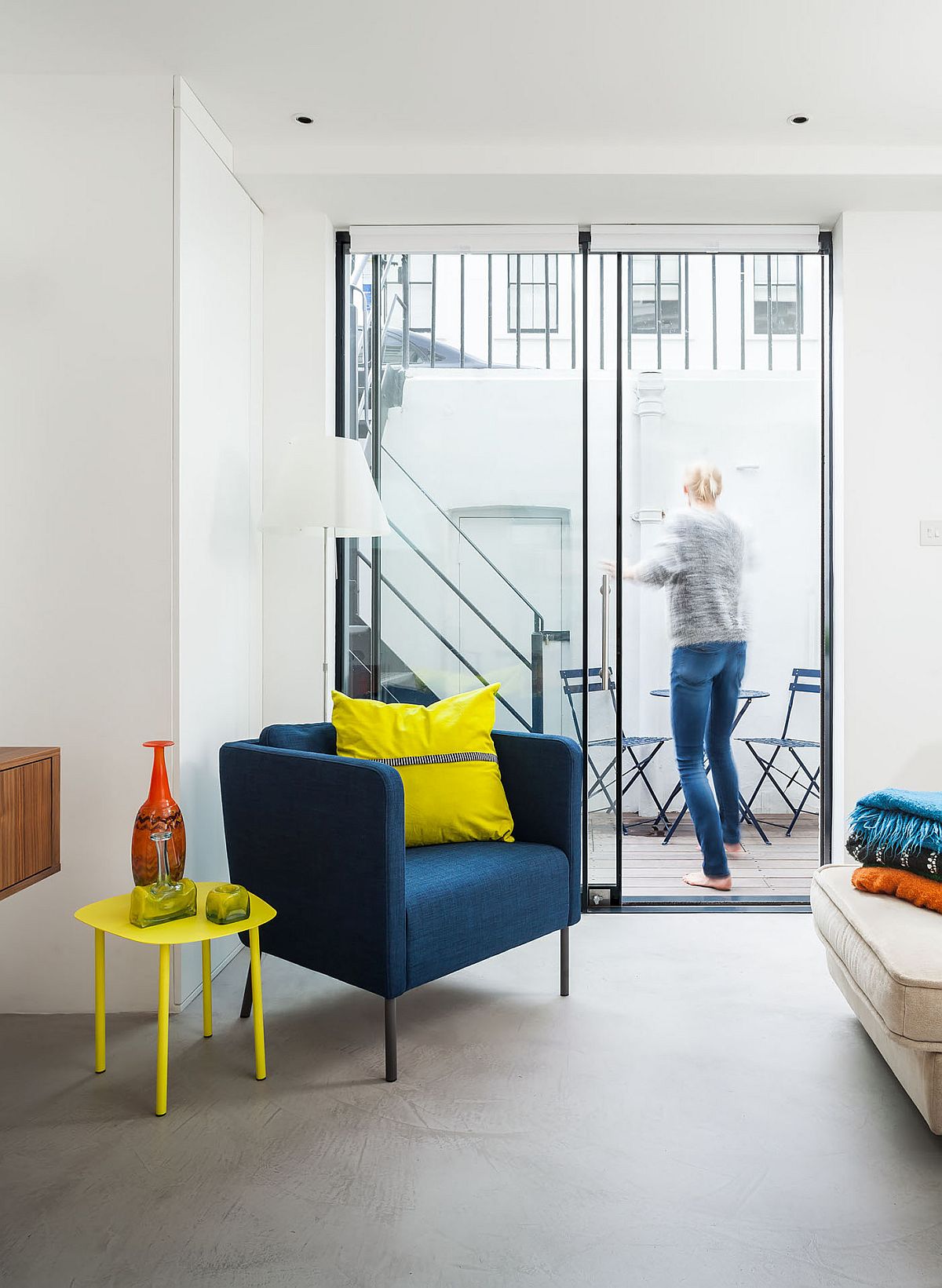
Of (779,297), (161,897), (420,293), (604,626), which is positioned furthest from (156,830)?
(779,297)

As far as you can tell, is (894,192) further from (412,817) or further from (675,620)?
(412,817)

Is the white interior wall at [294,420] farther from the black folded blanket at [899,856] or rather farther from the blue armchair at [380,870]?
the black folded blanket at [899,856]

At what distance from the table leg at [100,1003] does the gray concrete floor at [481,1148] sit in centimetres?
5

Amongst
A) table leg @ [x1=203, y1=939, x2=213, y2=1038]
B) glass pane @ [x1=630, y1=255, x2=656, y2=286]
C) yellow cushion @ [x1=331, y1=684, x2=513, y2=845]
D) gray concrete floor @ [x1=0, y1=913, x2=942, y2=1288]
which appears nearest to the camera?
gray concrete floor @ [x1=0, y1=913, x2=942, y2=1288]

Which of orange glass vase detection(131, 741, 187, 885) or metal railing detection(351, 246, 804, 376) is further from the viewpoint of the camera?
metal railing detection(351, 246, 804, 376)

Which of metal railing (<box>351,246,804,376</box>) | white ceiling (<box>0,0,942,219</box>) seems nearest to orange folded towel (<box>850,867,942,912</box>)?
metal railing (<box>351,246,804,376</box>)

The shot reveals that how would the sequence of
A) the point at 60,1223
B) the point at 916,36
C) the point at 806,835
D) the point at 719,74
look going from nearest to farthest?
the point at 60,1223
the point at 916,36
the point at 719,74
the point at 806,835

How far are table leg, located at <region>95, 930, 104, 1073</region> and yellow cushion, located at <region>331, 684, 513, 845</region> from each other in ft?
2.63

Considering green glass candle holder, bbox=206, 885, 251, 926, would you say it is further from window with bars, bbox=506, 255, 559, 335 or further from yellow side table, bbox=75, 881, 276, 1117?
window with bars, bbox=506, 255, 559, 335

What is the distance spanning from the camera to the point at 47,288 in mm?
2434

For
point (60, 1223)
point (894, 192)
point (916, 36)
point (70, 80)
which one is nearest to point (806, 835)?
point (894, 192)

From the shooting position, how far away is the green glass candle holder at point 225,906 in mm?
2002

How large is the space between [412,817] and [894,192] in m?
2.59

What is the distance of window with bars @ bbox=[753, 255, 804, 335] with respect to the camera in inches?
132
